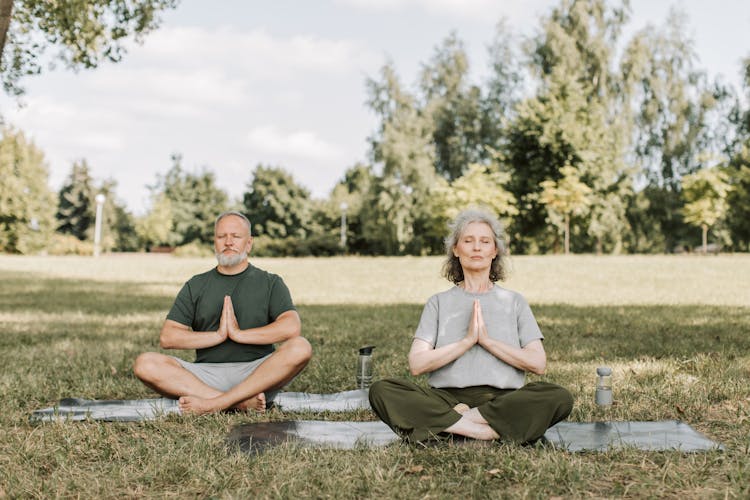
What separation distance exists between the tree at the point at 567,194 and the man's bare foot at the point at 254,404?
1133 inches

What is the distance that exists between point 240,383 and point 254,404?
0.21 m

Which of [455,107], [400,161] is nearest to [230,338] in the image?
[400,161]

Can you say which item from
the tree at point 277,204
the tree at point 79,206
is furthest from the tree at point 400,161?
the tree at point 79,206

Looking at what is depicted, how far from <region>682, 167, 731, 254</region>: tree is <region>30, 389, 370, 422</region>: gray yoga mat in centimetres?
3418

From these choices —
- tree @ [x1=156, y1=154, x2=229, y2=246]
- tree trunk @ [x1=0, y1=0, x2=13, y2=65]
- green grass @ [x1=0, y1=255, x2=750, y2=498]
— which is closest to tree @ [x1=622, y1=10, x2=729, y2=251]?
green grass @ [x1=0, y1=255, x2=750, y2=498]

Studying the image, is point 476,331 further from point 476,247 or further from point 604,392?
point 604,392

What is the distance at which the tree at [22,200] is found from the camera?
54.4 meters

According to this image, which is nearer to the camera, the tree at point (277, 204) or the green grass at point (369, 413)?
the green grass at point (369, 413)

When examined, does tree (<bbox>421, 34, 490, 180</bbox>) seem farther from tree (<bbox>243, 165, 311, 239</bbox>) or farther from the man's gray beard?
the man's gray beard

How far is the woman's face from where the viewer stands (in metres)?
4.37

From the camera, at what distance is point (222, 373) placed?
525 centimetres

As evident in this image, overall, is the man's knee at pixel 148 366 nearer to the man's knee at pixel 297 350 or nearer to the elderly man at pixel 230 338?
the elderly man at pixel 230 338

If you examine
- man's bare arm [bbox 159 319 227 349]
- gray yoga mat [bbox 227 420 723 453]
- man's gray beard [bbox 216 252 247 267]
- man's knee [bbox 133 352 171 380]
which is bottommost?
gray yoga mat [bbox 227 420 723 453]

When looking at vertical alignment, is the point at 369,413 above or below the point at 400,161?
below
